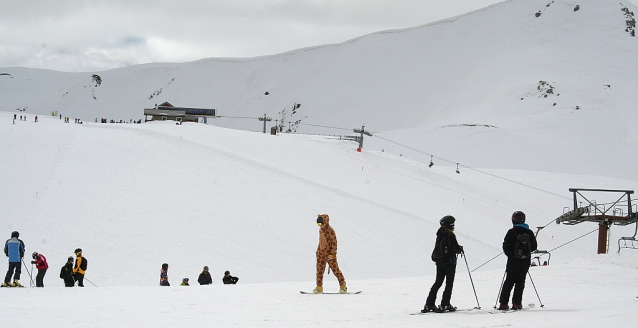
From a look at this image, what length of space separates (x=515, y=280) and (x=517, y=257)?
331mm

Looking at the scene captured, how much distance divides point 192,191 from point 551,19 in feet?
352

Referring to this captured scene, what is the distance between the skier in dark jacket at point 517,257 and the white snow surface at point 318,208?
42 centimetres

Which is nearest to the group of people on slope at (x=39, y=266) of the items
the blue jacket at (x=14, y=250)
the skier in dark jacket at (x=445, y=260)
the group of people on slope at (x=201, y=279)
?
the blue jacket at (x=14, y=250)

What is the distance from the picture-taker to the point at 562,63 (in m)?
96.6

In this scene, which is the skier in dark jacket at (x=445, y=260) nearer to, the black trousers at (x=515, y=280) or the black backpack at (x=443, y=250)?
the black backpack at (x=443, y=250)

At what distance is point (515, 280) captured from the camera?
873 cm

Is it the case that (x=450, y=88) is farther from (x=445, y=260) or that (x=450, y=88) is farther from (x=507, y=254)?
(x=445, y=260)

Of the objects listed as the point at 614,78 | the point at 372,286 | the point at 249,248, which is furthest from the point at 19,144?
the point at 614,78

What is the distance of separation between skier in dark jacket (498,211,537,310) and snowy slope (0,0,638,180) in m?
49.1

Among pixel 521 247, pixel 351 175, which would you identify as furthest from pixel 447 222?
pixel 351 175

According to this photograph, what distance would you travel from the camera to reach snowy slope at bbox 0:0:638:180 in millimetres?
64562

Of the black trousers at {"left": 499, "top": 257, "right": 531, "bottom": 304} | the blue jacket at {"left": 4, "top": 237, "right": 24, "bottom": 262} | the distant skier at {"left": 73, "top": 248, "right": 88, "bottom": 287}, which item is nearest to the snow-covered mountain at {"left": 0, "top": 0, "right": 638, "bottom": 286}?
the distant skier at {"left": 73, "top": 248, "right": 88, "bottom": 287}

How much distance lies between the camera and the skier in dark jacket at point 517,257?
862cm

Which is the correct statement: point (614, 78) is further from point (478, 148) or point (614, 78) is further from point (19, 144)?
point (19, 144)
